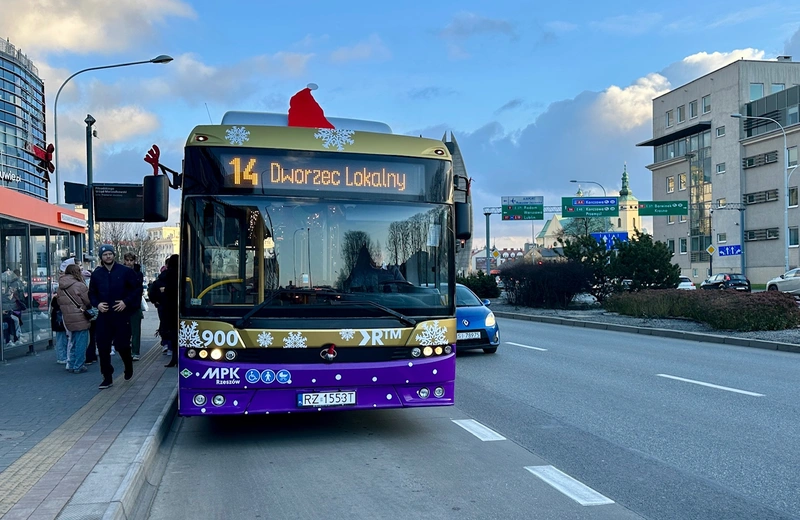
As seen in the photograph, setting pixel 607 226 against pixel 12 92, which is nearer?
pixel 607 226

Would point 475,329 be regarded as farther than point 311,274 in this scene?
Yes

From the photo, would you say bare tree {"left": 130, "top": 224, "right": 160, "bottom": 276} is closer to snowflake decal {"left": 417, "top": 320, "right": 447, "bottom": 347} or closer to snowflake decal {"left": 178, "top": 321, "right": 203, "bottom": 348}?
snowflake decal {"left": 178, "top": 321, "right": 203, "bottom": 348}

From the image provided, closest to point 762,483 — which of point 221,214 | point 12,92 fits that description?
point 221,214

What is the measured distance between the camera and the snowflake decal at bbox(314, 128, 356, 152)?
7.27 meters

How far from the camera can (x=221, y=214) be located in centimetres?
686

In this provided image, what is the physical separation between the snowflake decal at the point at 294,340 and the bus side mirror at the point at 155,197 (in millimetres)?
1699

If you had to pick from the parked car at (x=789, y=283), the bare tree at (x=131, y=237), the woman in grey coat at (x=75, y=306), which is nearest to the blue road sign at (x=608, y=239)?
the parked car at (x=789, y=283)

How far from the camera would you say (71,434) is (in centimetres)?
684

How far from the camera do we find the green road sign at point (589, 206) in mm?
48312

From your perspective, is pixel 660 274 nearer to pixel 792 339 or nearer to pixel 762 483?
pixel 792 339

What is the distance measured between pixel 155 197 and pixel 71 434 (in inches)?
Answer: 90.8

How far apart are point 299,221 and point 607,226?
106 metres

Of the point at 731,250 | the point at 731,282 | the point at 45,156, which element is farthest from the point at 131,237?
the point at 45,156

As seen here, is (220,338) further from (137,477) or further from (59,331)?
(59,331)
